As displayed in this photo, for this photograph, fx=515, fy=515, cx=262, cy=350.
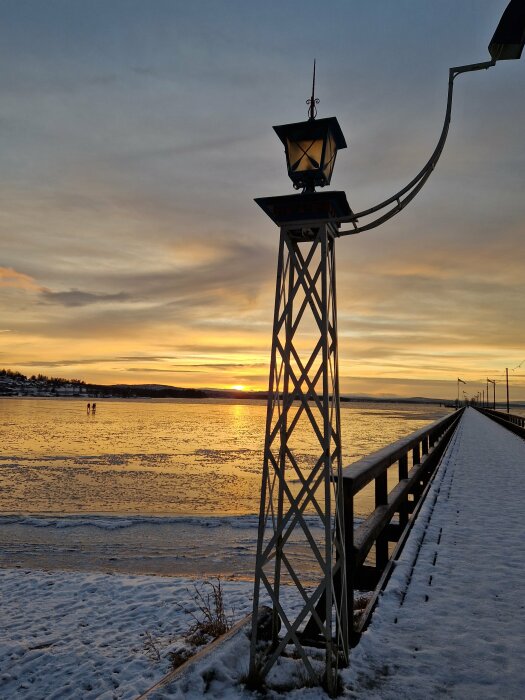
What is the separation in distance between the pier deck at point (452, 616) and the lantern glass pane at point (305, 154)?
132 inches

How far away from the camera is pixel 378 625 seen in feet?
13.1

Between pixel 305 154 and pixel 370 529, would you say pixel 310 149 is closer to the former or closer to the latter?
pixel 305 154

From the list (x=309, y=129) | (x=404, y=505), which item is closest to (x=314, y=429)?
(x=309, y=129)

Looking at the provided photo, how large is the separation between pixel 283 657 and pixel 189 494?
494 inches

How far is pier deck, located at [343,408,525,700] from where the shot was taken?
3254mm

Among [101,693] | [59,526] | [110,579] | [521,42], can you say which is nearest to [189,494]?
[59,526]

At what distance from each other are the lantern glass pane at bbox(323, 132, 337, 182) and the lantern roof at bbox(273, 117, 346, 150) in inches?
1.9

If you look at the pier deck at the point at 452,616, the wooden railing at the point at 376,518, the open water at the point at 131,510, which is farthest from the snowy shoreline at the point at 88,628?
the pier deck at the point at 452,616

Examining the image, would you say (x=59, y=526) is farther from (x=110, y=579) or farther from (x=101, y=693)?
(x=101, y=693)

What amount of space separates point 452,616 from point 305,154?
3.78 meters

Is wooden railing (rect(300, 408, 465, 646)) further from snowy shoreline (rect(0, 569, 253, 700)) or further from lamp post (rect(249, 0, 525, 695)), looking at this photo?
snowy shoreline (rect(0, 569, 253, 700))

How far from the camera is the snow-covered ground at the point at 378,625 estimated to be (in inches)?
128

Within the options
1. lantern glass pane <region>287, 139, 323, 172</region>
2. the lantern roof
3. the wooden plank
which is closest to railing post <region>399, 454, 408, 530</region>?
the wooden plank

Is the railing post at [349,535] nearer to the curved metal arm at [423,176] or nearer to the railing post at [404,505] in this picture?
the curved metal arm at [423,176]
